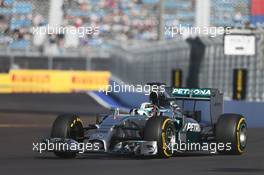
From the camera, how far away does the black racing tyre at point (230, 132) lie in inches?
568

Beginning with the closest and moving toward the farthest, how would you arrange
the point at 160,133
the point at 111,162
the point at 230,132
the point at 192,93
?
1. the point at 111,162
2. the point at 160,133
3. the point at 230,132
4. the point at 192,93

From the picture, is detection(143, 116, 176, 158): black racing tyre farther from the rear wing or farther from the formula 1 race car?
the rear wing

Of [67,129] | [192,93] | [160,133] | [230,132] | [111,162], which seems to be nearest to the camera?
[111,162]

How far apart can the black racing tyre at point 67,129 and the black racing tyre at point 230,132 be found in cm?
226

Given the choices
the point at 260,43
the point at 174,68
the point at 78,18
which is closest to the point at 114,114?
the point at 260,43

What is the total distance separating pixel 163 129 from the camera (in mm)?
13234

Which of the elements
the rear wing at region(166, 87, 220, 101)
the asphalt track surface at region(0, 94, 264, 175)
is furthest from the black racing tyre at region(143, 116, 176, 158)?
the rear wing at region(166, 87, 220, 101)

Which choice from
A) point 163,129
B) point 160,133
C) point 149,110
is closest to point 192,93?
point 149,110

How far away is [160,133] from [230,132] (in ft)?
5.60

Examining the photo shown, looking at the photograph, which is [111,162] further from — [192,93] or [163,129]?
[192,93]

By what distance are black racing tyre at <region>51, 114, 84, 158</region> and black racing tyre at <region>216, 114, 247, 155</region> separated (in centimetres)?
226

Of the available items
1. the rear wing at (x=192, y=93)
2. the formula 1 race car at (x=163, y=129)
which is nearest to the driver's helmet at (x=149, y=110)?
the formula 1 race car at (x=163, y=129)

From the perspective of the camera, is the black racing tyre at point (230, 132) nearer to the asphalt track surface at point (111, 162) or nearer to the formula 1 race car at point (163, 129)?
the formula 1 race car at point (163, 129)

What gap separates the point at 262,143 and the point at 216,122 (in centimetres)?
326
